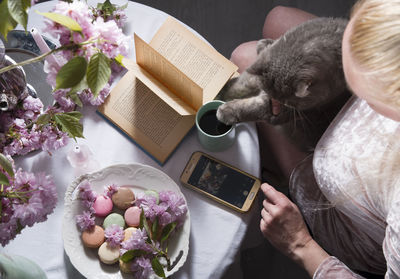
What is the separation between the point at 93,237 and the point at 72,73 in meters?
0.49

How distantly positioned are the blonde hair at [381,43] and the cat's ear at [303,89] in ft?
0.83

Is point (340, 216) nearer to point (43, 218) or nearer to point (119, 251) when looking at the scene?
point (119, 251)

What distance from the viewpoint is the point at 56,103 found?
93cm

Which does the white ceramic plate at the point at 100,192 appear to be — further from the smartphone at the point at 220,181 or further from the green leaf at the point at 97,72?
the green leaf at the point at 97,72

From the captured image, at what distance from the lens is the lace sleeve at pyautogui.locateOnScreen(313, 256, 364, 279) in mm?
834

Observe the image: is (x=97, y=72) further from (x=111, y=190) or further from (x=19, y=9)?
(x=111, y=190)

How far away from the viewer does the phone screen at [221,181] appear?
36.4 inches

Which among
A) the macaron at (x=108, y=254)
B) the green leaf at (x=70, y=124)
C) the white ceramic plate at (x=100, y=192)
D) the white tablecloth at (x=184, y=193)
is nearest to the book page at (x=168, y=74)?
the white tablecloth at (x=184, y=193)

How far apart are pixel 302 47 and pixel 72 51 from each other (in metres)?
0.56

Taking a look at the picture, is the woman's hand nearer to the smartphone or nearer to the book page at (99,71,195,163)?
the smartphone

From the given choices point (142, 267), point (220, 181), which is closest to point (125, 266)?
point (142, 267)

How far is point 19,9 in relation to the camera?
44cm

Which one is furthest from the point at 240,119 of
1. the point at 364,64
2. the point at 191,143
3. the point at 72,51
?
the point at 72,51

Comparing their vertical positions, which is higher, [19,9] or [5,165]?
[19,9]
